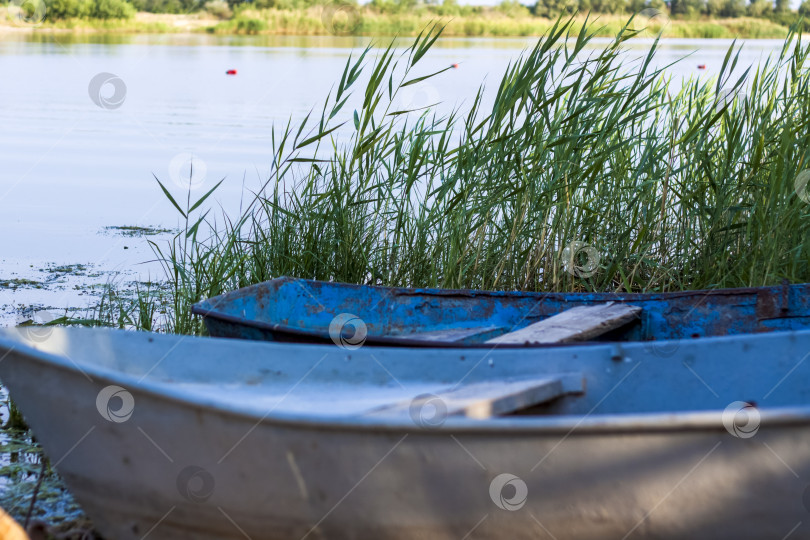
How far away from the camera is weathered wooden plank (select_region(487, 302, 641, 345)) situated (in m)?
3.28

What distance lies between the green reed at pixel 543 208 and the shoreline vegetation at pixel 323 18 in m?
19.9

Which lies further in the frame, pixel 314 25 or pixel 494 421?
pixel 314 25

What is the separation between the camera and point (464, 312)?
398cm

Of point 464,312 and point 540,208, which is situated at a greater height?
point 540,208

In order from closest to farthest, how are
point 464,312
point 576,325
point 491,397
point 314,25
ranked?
point 491,397 → point 576,325 → point 464,312 → point 314,25

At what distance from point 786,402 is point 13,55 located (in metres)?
27.0

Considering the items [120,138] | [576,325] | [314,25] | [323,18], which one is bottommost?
[120,138]

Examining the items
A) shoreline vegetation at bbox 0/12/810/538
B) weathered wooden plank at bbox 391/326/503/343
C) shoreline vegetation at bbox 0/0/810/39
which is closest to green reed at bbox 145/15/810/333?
shoreline vegetation at bbox 0/12/810/538

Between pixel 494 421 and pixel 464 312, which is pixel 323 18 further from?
pixel 494 421

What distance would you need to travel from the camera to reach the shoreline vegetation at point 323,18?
2817 centimetres

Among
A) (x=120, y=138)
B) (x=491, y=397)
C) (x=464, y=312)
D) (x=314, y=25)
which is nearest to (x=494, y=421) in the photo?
(x=491, y=397)

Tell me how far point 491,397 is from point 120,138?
11.6 metres

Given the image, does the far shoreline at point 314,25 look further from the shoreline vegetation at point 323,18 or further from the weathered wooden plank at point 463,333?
the weathered wooden plank at point 463,333

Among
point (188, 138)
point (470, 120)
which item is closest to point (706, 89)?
point (470, 120)
